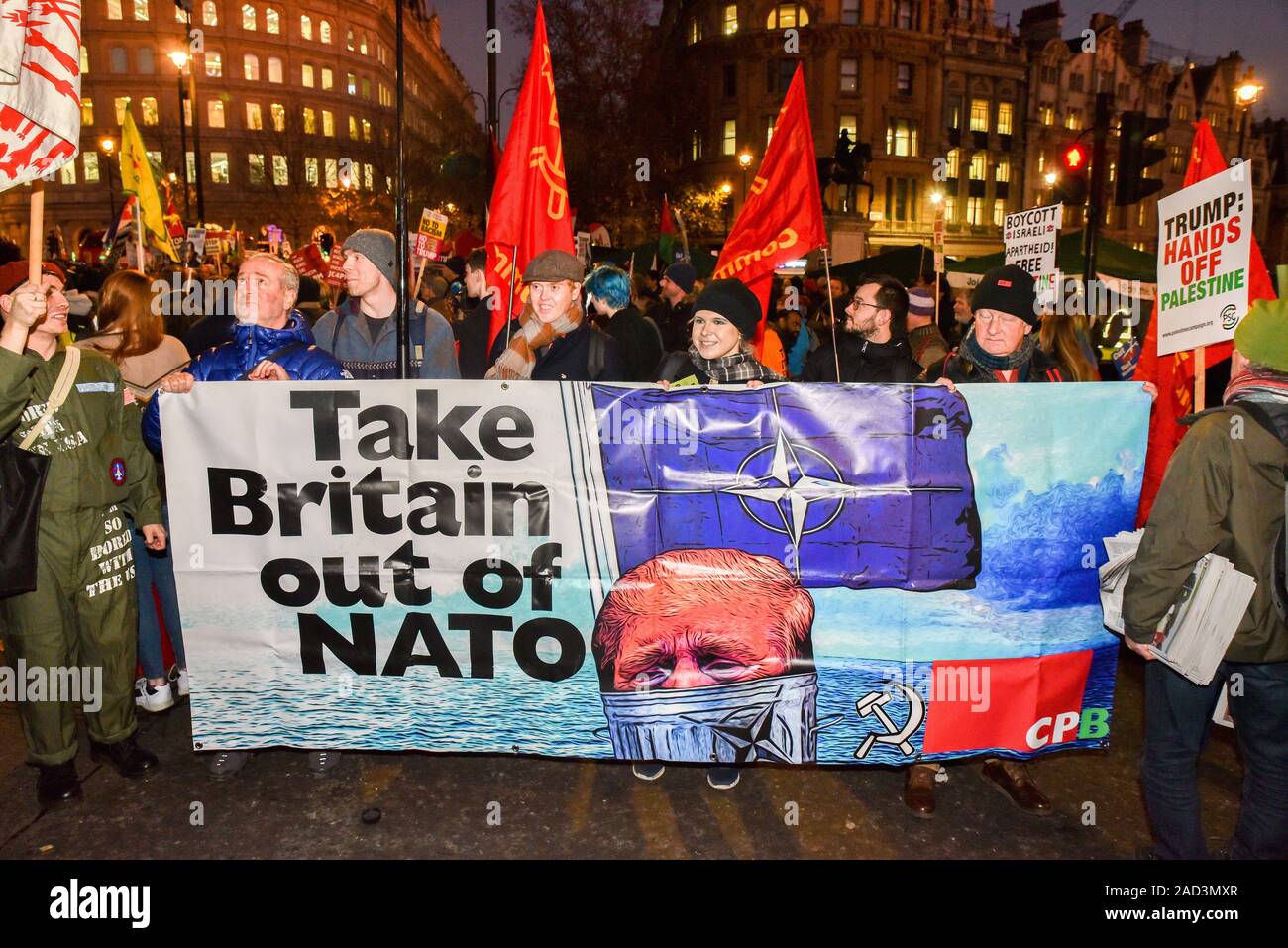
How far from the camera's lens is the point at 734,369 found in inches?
146

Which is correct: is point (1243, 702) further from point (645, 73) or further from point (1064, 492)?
point (645, 73)

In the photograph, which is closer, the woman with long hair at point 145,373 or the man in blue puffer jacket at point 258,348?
the man in blue puffer jacket at point 258,348

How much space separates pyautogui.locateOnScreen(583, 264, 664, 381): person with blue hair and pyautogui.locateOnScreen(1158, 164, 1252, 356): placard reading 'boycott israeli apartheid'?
8.67 ft

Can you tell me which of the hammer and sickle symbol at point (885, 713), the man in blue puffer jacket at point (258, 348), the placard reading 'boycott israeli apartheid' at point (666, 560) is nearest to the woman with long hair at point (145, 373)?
the man in blue puffer jacket at point (258, 348)

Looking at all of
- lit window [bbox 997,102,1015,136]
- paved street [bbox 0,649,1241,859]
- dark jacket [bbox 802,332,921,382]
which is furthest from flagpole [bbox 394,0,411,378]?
lit window [bbox 997,102,1015,136]

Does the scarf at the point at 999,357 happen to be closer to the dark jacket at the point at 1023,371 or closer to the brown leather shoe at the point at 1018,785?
the dark jacket at the point at 1023,371

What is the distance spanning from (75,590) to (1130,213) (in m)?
74.6

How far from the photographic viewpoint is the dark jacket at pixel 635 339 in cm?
560

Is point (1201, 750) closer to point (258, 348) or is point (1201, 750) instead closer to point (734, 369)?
point (734, 369)

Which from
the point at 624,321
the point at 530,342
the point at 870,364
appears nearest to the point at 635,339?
the point at 624,321

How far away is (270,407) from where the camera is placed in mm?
3391

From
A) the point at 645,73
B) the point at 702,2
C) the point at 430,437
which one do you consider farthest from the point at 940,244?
the point at 702,2

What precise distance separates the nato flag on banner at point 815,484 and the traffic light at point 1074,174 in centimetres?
740

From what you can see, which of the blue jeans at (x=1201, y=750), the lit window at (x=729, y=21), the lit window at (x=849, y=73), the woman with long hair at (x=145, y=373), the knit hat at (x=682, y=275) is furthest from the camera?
the lit window at (x=729, y=21)
